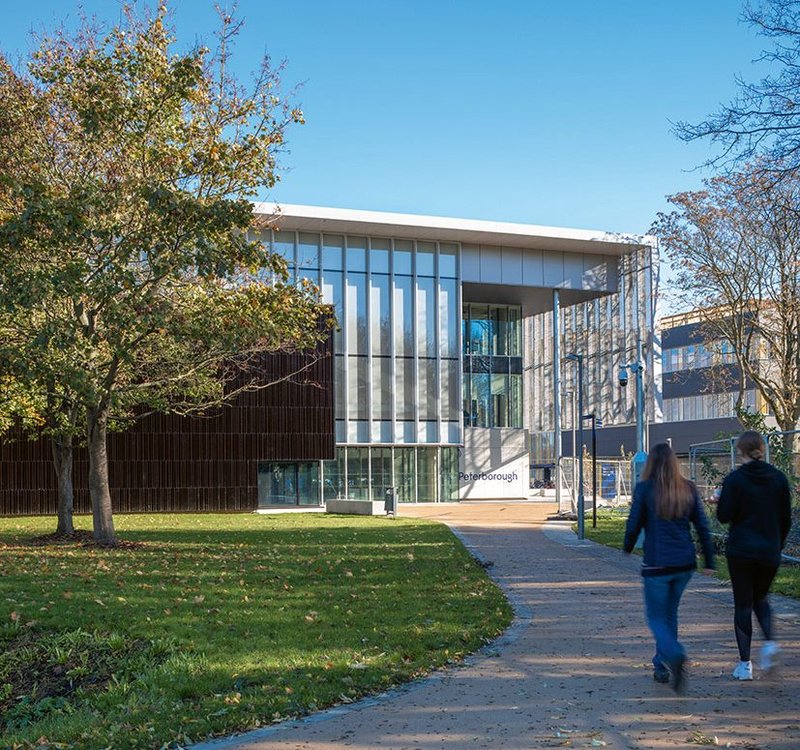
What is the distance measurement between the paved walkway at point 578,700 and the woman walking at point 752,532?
0.40 meters

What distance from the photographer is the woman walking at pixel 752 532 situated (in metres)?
7.67

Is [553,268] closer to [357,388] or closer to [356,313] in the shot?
[356,313]

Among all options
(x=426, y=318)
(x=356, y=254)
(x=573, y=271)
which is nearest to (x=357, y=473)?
(x=426, y=318)

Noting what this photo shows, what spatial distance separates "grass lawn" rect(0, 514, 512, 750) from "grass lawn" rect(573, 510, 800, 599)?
3.35 metres

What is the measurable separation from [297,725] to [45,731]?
1.75m

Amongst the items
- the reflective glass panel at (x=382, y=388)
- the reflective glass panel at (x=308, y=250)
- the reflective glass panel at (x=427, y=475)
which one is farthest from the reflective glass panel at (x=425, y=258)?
the reflective glass panel at (x=427, y=475)

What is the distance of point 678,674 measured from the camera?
23.9 ft

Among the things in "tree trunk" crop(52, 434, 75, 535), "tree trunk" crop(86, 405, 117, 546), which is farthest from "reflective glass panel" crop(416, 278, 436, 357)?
"tree trunk" crop(86, 405, 117, 546)

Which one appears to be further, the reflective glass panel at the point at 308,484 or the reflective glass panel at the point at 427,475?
the reflective glass panel at the point at 427,475

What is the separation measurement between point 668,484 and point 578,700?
171 cm

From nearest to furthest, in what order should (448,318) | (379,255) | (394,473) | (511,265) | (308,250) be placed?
(308,250) < (379,255) < (394,473) < (448,318) < (511,265)

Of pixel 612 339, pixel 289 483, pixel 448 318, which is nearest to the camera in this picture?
pixel 289 483

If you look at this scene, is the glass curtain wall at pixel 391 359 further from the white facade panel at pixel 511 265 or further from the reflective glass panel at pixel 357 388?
the white facade panel at pixel 511 265

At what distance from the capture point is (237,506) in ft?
141
